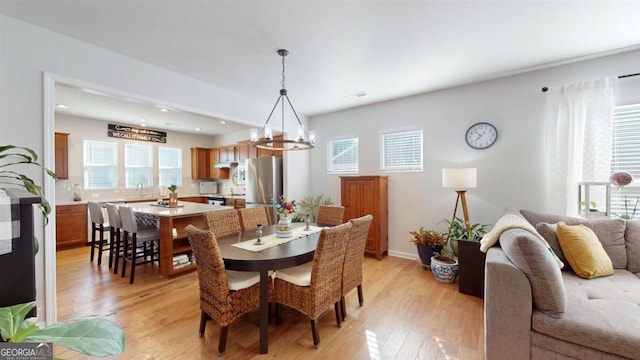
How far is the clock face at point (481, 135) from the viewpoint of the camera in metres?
3.33

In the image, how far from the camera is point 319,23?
2121 millimetres

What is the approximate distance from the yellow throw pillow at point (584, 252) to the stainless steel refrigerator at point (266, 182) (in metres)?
3.87

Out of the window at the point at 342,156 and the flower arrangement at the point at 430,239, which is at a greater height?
the window at the point at 342,156

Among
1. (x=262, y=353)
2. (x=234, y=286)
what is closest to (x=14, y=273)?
(x=234, y=286)

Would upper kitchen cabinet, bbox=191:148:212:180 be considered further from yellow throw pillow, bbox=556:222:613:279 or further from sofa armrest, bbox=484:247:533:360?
yellow throw pillow, bbox=556:222:613:279

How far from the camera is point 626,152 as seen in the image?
2637 mm

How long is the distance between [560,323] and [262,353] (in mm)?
1952

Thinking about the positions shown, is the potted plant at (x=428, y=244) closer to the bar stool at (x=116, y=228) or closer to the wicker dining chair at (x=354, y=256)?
the wicker dining chair at (x=354, y=256)

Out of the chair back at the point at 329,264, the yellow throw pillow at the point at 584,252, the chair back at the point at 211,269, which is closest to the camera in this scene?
the chair back at the point at 211,269

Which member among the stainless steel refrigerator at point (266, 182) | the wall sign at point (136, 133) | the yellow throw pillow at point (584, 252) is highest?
the wall sign at point (136, 133)

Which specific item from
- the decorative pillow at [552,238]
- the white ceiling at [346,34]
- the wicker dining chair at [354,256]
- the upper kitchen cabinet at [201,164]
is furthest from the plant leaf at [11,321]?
the upper kitchen cabinet at [201,164]

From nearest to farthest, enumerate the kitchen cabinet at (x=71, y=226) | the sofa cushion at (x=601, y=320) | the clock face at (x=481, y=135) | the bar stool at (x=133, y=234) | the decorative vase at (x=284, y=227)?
the sofa cushion at (x=601, y=320) → the decorative vase at (x=284, y=227) → the bar stool at (x=133, y=234) → the clock face at (x=481, y=135) → the kitchen cabinet at (x=71, y=226)

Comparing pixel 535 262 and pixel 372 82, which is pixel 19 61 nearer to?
pixel 372 82

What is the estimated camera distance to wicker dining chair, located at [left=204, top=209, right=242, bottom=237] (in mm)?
2596
